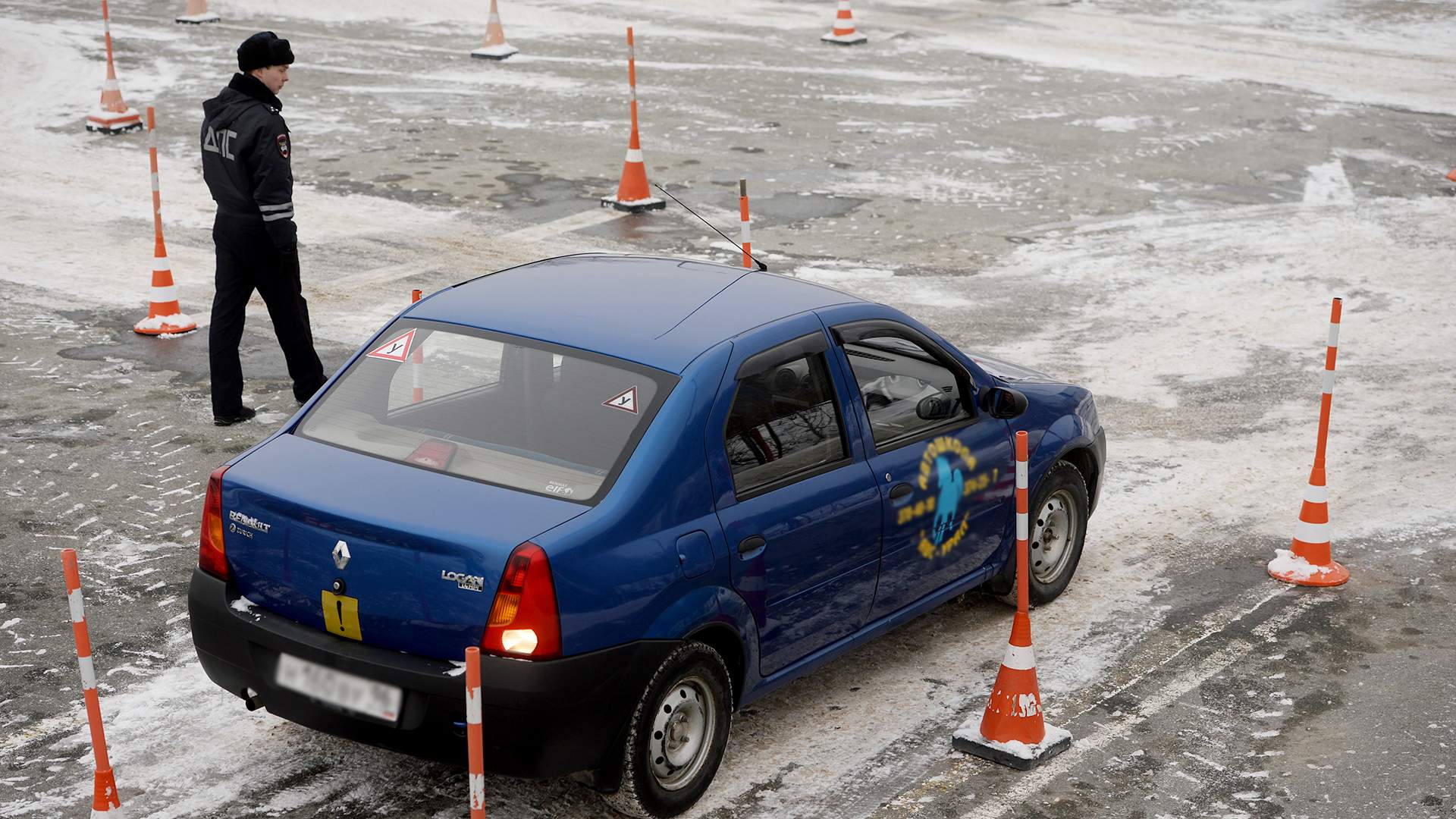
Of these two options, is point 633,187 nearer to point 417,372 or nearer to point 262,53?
point 262,53

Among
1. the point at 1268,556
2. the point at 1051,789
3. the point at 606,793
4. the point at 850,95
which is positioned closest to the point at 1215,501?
the point at 1268,556

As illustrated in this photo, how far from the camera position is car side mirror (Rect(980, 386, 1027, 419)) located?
667 centimetres

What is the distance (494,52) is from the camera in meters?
21.9

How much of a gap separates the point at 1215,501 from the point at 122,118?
1292cm

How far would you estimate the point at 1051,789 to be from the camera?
227 inches

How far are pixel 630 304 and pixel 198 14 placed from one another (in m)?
20.1

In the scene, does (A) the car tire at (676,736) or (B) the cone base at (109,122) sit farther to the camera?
(B) the cone base at (109,122)

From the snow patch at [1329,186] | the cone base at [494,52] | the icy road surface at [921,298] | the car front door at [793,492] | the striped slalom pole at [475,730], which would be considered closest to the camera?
A: the striped slalom pole at [475,730]

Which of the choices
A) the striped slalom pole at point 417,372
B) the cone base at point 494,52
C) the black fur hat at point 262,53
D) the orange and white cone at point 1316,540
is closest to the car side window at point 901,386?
the striped slalom pole at point 417,372

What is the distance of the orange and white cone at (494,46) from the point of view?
71.8 feet

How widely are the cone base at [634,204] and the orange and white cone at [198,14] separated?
11.5 meters

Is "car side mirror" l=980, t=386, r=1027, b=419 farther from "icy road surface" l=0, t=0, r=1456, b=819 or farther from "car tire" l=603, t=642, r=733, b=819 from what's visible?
"car tire" l=603, t=642, r=733, b=819

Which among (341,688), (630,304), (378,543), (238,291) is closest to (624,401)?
(630,304)

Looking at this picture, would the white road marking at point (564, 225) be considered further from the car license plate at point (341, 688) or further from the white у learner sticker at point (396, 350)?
the car license plate at point (341, 688)
